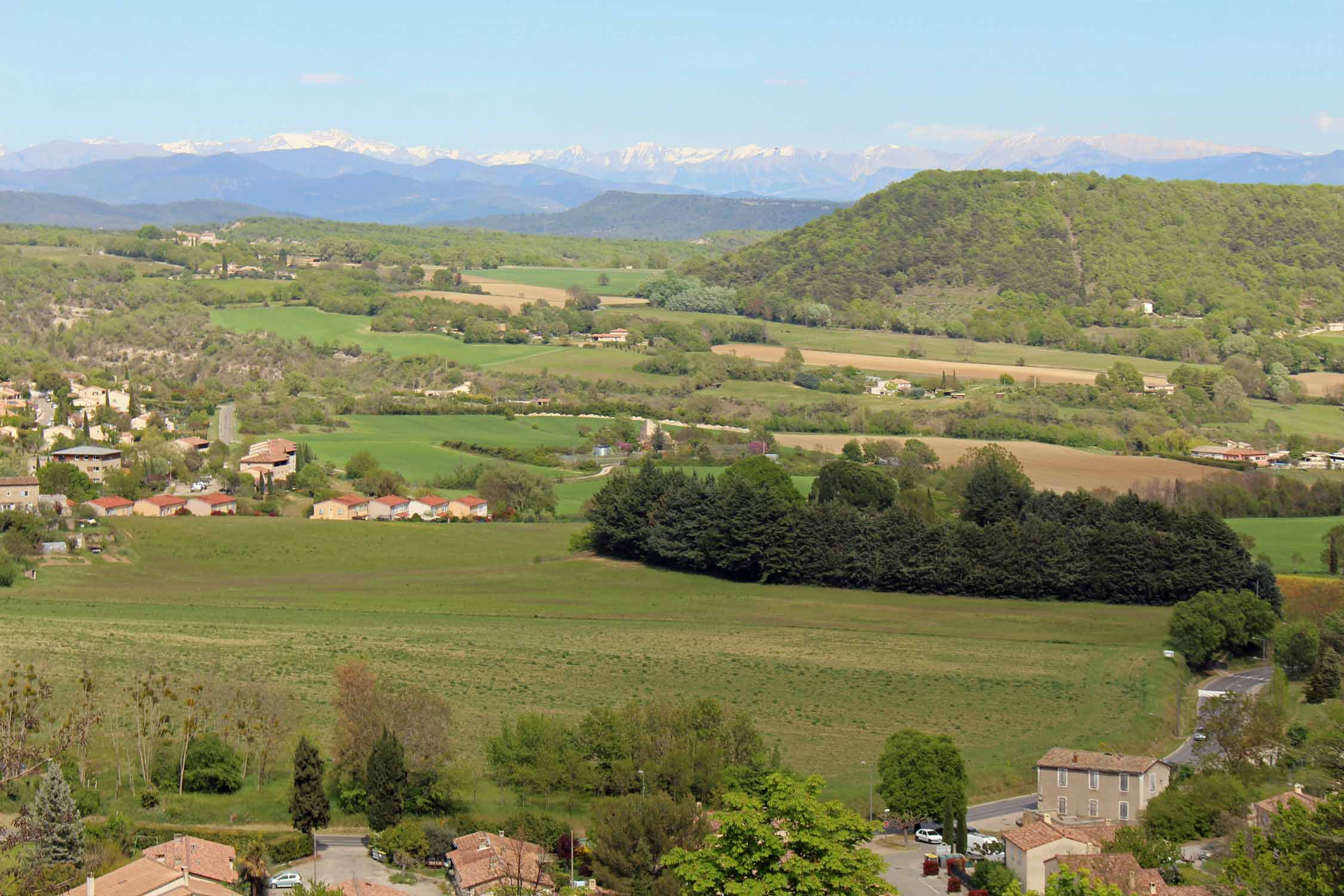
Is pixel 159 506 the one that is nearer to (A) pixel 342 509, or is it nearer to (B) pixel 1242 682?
(A) pixel 342 509

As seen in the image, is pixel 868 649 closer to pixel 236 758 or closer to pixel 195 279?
pixel 236 758

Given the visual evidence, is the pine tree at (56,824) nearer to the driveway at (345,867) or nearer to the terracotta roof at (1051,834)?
the driveway at (345,867)

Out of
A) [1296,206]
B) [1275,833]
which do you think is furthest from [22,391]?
[1296,206]

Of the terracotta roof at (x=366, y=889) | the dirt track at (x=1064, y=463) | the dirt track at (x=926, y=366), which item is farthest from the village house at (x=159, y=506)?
the dirt track at (x=926, y=366)

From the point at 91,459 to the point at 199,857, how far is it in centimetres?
4552

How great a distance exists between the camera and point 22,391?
281 ft

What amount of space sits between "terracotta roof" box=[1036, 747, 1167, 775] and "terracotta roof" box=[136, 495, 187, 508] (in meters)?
37.7

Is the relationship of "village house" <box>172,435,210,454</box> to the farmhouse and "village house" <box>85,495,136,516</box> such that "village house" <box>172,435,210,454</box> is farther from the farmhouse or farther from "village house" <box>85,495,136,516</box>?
the farmhouse

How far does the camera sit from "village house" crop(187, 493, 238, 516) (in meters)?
59.9

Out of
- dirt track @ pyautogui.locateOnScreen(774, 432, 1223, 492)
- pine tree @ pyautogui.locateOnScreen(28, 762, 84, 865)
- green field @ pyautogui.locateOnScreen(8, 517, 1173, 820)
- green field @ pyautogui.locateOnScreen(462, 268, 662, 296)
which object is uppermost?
green field @ pyautogui.locateOnScreen(462, 268, 662, 296)

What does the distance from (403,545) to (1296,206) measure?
325 ft

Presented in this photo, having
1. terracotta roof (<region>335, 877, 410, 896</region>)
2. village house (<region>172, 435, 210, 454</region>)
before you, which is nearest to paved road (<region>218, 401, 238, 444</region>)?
village house (<region>172, 435, 210, 454</region>)

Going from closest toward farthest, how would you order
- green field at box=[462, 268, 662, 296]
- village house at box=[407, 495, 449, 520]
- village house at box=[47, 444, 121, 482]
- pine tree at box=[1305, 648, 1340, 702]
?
pine tree at box=[1305, 648, 1340, 702] < village house at box=[407, 495, 449, 520] < village house at box=[47, 444, 121, 482] < green field at box=[462, 268, 662, 296]

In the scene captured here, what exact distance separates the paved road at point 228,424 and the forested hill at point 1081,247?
2211 inches
